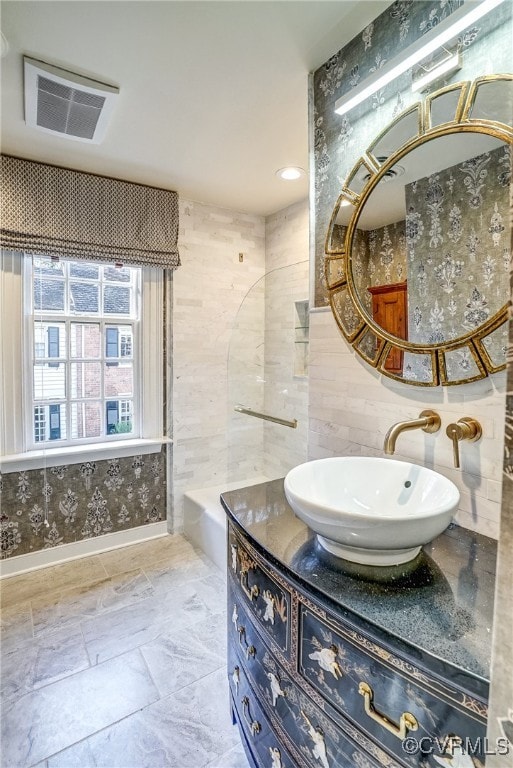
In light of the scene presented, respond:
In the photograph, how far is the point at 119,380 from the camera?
2.81m

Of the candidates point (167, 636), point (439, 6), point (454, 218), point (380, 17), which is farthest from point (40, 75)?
point (167, 636)

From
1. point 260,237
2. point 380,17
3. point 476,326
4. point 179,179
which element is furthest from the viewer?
point 260,237

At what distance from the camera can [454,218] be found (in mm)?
1103

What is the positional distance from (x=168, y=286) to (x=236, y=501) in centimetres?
201

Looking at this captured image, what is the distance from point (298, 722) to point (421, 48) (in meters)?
1.94

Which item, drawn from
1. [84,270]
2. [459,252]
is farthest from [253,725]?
[84,270]

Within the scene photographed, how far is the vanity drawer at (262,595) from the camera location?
37.7 inches

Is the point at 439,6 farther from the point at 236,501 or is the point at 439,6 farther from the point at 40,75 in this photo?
the point at 236,501

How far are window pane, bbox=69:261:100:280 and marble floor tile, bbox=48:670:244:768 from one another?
8.33 feet

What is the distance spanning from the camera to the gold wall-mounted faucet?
3.42 ft

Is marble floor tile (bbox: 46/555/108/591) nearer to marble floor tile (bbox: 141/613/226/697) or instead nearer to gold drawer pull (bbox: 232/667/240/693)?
marble floor tile (bbox: 141/613/226/697)

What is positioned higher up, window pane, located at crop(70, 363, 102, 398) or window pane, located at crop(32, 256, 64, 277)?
window pane, located at crop(32, 256, 64, 277)

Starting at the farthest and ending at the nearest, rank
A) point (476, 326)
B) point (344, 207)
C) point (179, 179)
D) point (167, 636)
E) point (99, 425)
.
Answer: point (99, 425), point (179, 179), point (167, 636), point (344, 207), point (476, 326)

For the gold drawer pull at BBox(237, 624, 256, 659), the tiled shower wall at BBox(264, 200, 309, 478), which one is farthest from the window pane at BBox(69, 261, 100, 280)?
the gold drawer pull at BBox(237, 624, 256, 659)
